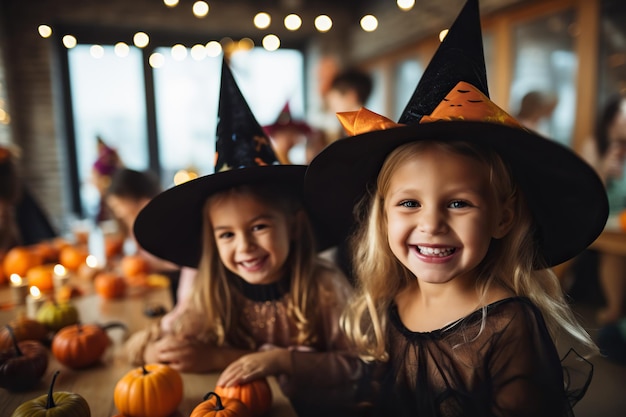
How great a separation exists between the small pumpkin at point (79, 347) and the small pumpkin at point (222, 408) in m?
0.49

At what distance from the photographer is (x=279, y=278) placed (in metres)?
1.36

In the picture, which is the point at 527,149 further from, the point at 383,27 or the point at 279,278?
the point at 383,27

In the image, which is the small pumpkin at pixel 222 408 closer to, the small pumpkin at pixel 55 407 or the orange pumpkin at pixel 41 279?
the small pumpkin at pixel 55 407

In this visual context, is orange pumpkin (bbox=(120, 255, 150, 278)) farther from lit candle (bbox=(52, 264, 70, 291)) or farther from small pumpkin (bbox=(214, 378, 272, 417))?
small pumpkin (bbox=(214, 378, 272, 417))

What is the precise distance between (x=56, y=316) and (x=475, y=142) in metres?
1.45

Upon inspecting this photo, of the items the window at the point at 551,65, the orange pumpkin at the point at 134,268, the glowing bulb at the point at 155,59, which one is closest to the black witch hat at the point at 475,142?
the orange pumpkin at the point at 134,268

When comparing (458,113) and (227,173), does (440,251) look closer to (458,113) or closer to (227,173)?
(458,113)

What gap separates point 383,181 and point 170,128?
586cm

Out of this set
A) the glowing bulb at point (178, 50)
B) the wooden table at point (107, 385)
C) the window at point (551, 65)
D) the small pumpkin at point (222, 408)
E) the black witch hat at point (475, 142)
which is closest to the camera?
the black witch hat at point (475, 142)

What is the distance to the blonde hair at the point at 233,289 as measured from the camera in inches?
52.5

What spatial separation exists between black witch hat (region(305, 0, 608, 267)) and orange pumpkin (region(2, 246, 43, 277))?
77.6 inches

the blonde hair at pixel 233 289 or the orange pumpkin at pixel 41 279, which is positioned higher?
the blonde hair at pixel 233 289

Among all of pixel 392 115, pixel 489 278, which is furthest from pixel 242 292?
pixel 392 115

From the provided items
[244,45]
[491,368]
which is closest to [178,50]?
[491,368]
